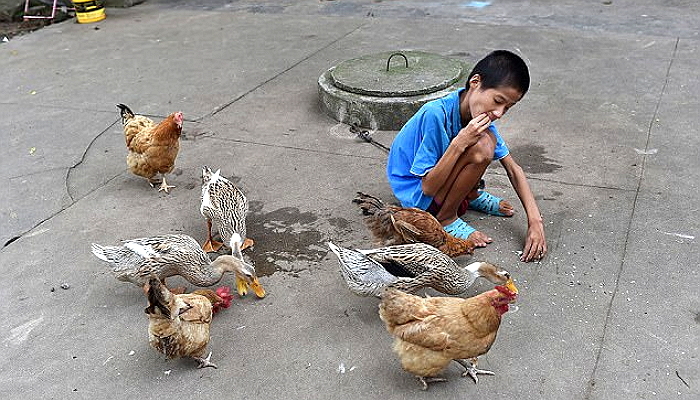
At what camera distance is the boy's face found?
3420mm

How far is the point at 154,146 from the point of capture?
4.47m

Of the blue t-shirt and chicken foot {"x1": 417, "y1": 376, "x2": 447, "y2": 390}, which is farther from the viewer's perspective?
the blue t-shirt

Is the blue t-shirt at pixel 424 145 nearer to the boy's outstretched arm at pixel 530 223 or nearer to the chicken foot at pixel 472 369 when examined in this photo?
the boy's outstretched arm at pixel 530 223

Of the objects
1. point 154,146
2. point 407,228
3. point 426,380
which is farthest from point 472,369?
point 154,146

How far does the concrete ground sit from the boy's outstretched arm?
4.1 inches

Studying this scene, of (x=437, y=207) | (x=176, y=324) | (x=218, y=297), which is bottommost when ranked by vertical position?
(x=218, y=297)

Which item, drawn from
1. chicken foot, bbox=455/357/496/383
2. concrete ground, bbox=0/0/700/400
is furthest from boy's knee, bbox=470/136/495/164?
chicken foot, bbox=455/357/496/383

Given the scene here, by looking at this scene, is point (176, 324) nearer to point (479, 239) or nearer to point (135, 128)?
point (479, 239)

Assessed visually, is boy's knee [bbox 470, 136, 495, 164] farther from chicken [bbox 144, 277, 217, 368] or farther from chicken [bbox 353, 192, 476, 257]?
chicken [bbox 144, 277, 217, 368]

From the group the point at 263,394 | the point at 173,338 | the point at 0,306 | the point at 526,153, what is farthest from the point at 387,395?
the point at 526,153

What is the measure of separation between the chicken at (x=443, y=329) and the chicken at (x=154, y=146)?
8.19 ft

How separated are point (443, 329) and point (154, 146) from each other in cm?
278

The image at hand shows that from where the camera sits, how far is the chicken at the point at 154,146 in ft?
14.7

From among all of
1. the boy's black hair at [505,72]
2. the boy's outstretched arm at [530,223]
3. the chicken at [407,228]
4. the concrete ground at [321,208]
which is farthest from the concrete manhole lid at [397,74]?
the chicken at [407,228]
